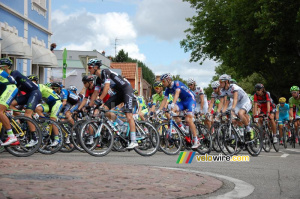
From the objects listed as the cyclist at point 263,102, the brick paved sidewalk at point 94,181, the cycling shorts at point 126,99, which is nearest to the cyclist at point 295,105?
the cyclist at point 263,102

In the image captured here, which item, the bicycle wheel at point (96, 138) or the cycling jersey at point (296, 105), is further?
the cycling jersey at point (296, 105)

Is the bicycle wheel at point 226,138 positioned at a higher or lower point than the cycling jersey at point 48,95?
lower

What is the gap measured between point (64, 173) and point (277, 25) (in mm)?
23316

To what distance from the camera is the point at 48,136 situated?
464 inches

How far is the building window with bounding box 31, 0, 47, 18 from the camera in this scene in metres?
28.2

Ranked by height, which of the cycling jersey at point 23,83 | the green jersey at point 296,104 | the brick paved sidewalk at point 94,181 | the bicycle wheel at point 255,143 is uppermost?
the cycling jersey at point 23,83

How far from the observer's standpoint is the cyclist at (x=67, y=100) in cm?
1388

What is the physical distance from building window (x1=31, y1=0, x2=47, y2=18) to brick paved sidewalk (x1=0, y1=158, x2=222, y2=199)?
20561 mm

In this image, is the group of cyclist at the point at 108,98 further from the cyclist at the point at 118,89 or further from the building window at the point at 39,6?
the building window at the point at 39,6

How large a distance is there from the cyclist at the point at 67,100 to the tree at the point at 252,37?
15.7 meters

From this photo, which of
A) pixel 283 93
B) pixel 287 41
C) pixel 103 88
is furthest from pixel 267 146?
pixel 283 93

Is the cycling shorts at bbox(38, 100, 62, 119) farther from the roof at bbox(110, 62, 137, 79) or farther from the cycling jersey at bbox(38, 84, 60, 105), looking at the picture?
the roof at bbox(110, 62, 137, 79)

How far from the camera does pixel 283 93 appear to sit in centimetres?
4344

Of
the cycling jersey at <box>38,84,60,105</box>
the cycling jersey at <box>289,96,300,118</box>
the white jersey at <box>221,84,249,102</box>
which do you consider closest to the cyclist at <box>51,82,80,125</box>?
the cycling jersey at <box>38,84,60,105</box>
